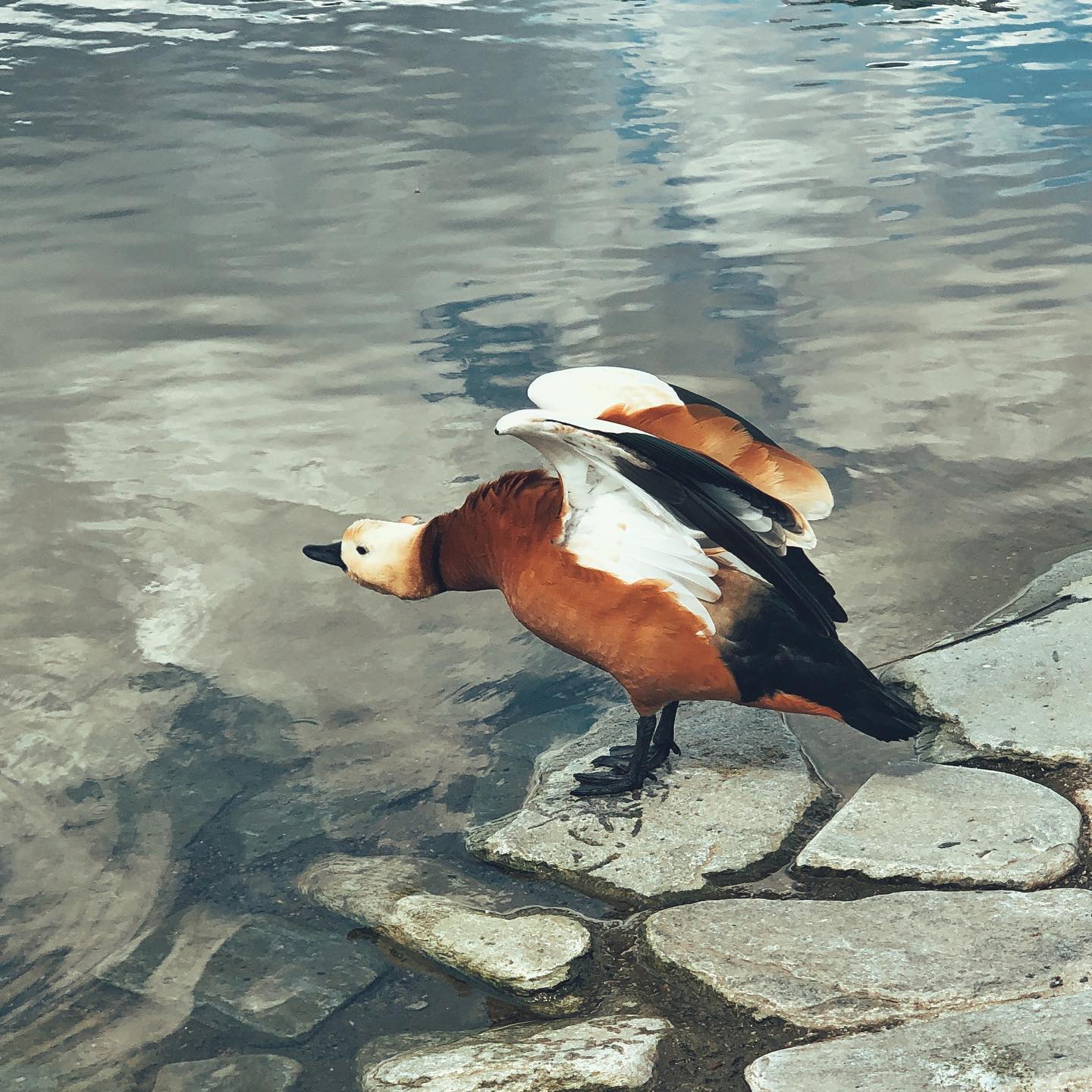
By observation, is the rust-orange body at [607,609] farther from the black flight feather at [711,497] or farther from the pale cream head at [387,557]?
the pale cream head at [387,557]

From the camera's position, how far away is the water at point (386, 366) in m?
4.20

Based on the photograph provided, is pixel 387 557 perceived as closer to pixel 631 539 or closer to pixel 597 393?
pixel 597 393

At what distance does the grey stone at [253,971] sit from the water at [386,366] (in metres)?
0.03

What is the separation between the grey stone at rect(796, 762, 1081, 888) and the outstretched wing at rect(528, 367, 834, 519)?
838mm

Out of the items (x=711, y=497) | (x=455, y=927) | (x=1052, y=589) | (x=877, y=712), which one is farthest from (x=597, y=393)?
(x=1052, y=589)

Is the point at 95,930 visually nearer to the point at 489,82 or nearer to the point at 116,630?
the point at 116,630

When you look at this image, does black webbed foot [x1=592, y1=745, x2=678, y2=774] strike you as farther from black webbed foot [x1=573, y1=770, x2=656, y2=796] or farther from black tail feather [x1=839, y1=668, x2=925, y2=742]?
black tail feather [x1=839, y1=668, x2=925, y2=742]

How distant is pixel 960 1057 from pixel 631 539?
154 centimetres

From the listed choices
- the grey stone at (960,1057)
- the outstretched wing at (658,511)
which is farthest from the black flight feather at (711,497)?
the grey stone at (960,1057)

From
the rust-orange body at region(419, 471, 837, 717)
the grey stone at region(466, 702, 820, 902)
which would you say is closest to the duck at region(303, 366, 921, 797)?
the rust-orange body at region(419, 471, 837, 717)

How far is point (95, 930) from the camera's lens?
3.78 metres

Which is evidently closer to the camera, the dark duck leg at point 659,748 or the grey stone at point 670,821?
the grey stone at point 670,821

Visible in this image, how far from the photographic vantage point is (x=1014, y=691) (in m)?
4.17

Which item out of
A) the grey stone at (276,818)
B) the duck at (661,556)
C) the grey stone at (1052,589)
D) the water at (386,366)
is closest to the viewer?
the duck at (661,556)
